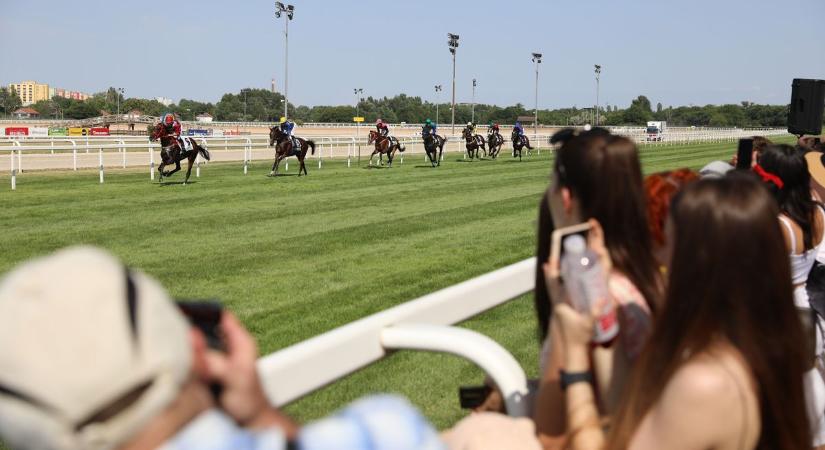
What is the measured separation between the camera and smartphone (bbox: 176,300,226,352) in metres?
1.20

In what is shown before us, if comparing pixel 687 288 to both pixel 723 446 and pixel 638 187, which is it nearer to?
pixel 723 446

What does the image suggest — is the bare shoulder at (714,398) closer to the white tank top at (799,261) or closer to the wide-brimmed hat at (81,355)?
the wide-brimmed hat at (81,355)

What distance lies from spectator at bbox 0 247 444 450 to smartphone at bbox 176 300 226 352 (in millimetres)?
38

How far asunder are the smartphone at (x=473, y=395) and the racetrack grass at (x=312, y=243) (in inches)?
81.6

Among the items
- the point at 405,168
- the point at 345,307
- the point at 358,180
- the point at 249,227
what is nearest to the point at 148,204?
the point at 249,227

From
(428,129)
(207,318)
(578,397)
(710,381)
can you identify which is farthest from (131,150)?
(207,318)

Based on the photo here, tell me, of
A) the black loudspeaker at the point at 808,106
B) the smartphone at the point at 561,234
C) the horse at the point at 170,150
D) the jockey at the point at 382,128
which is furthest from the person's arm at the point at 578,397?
the jockey at the point at 382,128

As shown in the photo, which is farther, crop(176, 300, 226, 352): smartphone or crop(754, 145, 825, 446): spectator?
crop(754, 145, 825, 446): spectator

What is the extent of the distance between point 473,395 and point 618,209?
678 millimetres

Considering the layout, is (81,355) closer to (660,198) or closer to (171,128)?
(660,198)

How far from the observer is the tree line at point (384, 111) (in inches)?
4902

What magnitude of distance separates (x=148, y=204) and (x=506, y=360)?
13.9 meters

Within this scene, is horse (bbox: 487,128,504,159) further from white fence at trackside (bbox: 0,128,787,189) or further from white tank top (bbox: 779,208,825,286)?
white tank top (bbox: 779,208,825,286)

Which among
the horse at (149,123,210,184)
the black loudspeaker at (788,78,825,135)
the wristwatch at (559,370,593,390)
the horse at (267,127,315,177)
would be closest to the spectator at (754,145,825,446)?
the wristwatch at (559,370,593,390)
